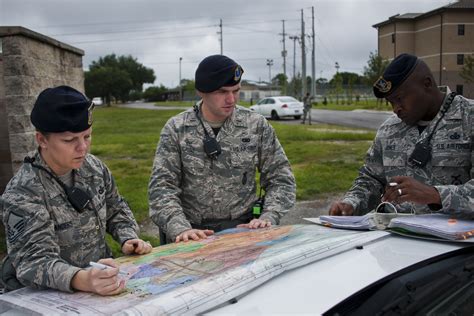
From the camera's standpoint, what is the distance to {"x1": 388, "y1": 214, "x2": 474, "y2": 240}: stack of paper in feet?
6.25

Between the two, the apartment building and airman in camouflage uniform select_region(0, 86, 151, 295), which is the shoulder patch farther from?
the apartment building

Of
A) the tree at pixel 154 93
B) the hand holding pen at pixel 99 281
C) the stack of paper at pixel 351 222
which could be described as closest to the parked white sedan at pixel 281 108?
the stack of paper at pixel 351 222

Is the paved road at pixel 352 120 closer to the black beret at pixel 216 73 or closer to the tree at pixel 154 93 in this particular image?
the black beret at pixel 216 73

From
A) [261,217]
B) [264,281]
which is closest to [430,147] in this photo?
[261,217]

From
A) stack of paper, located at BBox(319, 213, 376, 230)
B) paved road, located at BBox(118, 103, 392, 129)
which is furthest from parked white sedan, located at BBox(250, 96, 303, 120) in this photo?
stack of paper, located at BBox(319, 213, 376, 230)

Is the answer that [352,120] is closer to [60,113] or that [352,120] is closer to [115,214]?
[115,214]

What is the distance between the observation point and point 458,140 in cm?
245

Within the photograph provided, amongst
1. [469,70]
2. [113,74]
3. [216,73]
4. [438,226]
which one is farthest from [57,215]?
[113,74]

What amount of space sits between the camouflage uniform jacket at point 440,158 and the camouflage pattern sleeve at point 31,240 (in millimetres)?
1597

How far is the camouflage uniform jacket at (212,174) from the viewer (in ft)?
8.84

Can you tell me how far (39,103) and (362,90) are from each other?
56685 millimetres

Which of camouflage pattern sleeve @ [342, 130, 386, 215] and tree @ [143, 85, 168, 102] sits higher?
tree @ [143, 85, 168, 102]

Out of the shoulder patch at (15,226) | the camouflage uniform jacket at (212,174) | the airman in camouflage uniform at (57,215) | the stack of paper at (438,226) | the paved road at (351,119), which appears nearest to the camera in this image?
the airman in camouflage uniform at (57,215)

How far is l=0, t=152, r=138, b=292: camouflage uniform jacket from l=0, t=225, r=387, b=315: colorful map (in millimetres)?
85
